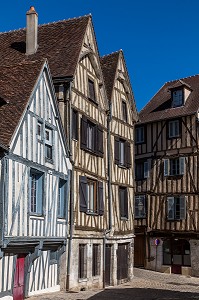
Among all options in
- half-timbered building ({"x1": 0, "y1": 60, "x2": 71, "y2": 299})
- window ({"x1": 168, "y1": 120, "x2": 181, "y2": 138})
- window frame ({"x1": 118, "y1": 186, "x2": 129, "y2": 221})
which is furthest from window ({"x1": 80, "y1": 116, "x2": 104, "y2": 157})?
window ({"x1": 168, "y1": 120, "x2": 181, "y2": 138})

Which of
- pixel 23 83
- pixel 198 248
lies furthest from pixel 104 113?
pixel 198 248

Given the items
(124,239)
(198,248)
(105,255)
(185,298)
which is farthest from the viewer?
(198,248)

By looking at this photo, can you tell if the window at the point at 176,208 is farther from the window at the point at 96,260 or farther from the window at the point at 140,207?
the window at the point at 96,260

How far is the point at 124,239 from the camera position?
22.2 m

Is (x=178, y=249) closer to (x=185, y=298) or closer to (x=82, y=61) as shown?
(x=185, y=298)

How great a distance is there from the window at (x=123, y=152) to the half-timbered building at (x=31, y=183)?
5.16 meters

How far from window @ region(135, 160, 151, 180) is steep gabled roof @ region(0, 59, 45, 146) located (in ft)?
49.5

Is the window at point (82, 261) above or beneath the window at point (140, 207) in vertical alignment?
beneath

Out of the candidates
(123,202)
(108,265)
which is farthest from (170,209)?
Result: (108,265)

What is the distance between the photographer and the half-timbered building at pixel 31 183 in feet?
44.0

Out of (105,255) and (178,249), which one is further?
(178,249)

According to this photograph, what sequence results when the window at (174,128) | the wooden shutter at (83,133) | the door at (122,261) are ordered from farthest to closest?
the window at (174,128) → the door at (122,261) → the wooden shutter at (83,133)

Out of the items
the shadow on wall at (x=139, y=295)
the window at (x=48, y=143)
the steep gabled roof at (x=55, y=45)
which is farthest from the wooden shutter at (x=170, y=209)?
the window at (x=48, y=143)

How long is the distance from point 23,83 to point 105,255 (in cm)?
857
